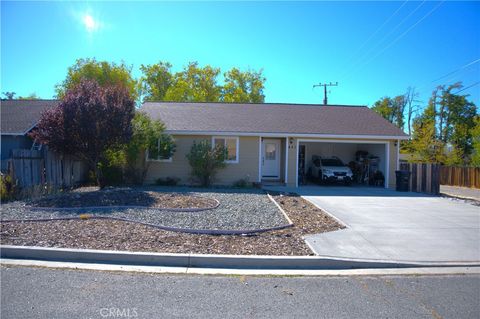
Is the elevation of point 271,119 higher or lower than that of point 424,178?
higher

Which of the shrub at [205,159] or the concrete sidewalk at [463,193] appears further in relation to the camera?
the shrub at [205,159]

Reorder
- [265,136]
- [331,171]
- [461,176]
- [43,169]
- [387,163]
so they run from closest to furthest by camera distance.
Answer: [43,169]
[265,136]
[387,163]
[331,171]
[461,176]

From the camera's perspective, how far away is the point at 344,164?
63.5 ft

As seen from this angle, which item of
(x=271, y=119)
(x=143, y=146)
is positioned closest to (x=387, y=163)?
(x=271, y=119)

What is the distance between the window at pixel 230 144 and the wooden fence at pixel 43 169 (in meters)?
6.69

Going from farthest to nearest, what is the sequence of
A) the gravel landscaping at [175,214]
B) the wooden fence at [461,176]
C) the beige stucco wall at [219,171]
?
the wooden fence at [461,176]
the beige stucco wall at [219,171]
the gravel landscaping at [175,214]

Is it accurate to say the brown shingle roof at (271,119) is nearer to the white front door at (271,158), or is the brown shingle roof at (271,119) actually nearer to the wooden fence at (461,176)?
the white front door at (271,158)

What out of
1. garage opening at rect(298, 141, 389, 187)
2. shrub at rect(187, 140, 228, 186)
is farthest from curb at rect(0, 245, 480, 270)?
garage opening at rect(298, 141, 389, 187)

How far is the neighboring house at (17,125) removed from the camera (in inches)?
591

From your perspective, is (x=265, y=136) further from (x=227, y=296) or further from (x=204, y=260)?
(x=227, y=296)

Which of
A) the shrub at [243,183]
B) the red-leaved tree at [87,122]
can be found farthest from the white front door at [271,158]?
the red-leaved tree at [87,122]

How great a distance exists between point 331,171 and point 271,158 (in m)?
3.49

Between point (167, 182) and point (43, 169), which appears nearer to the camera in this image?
point (43, 169)

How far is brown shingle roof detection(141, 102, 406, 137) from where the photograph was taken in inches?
672
